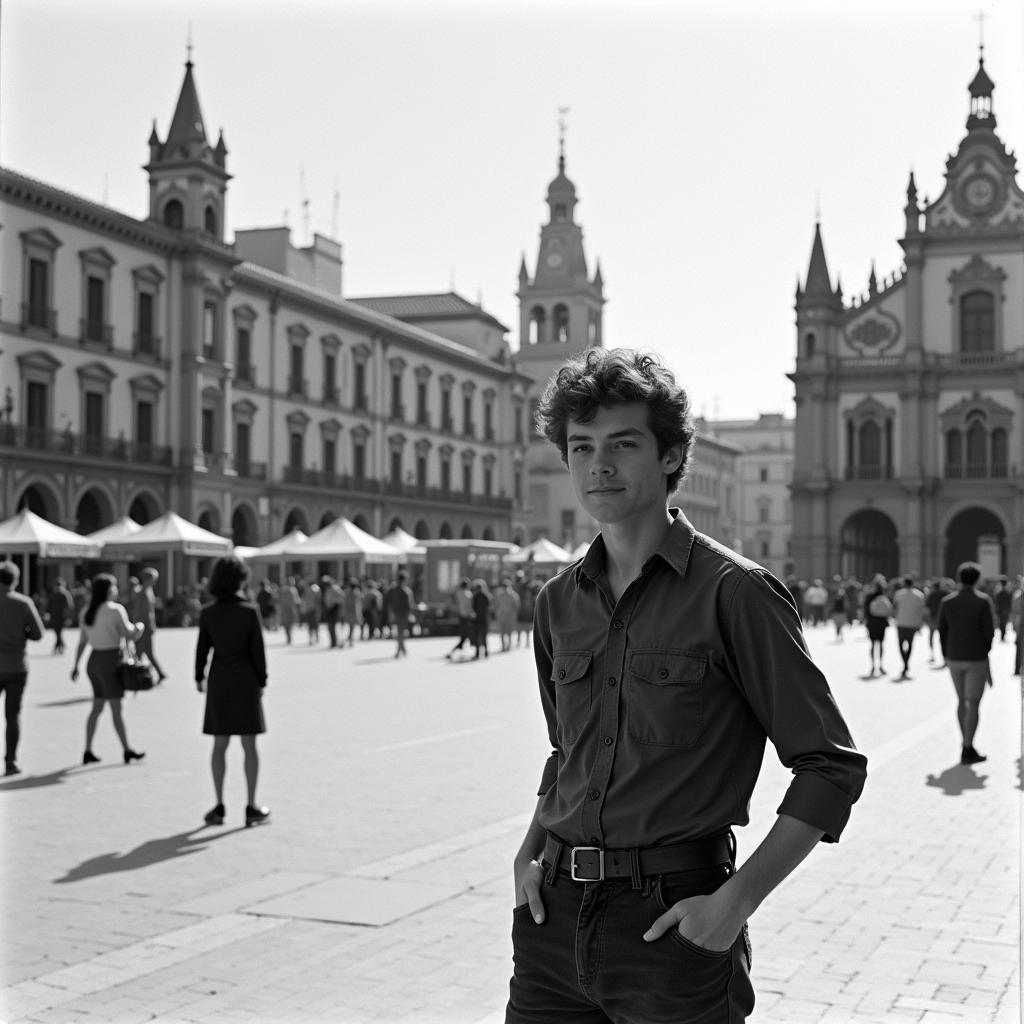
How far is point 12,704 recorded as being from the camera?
1176cm

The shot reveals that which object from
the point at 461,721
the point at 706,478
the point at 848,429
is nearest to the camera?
the point at 461,721

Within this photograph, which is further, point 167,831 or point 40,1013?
point 167,831

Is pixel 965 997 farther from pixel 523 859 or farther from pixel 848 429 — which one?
pixel 848 429

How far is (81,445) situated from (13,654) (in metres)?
36.1

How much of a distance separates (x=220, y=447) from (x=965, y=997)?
4935 cm

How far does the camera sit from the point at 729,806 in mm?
2795

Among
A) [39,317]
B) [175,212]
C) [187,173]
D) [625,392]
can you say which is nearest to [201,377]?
[175,212]

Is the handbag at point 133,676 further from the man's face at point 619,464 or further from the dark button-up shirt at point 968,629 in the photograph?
the man's face at point 619,464

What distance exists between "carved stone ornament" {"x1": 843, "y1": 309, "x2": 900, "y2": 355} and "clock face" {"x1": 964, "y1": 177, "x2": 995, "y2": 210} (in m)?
5.71

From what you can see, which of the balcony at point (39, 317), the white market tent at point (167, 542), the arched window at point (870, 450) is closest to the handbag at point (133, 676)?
the white market tent at point (167, 542)

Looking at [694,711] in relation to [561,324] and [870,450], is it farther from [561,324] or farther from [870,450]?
[561,324]

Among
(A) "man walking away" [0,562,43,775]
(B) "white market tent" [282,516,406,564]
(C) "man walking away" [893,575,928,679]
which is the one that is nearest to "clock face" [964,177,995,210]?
(B) "white market tent" [282,516,406,564]

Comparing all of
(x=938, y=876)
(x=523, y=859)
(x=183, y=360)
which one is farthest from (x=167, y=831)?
(x=183, y=360)

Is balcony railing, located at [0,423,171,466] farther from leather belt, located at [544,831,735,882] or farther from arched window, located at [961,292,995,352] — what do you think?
leather belt, located at [544,831,735,882]
